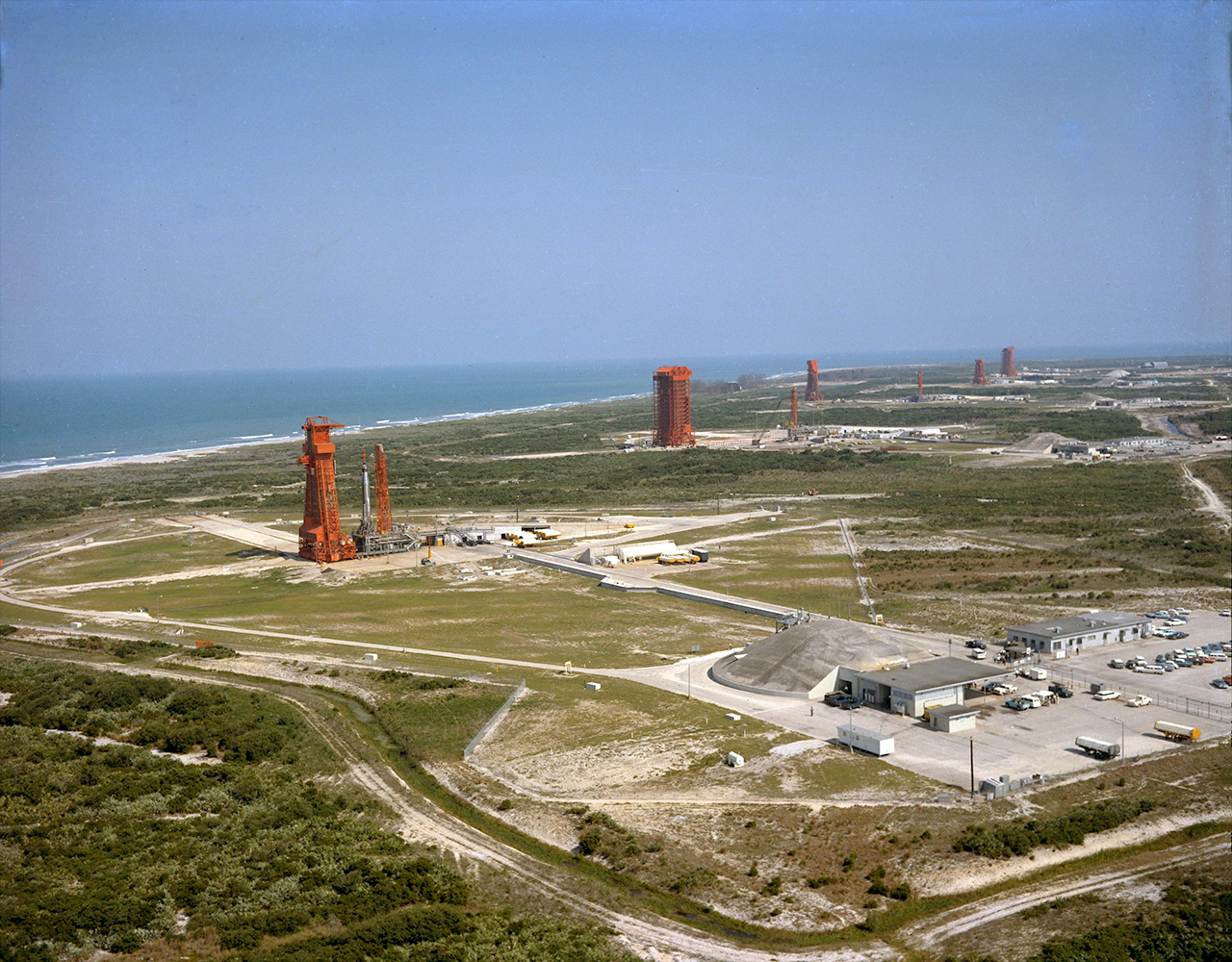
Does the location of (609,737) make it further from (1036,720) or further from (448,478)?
(448,478)

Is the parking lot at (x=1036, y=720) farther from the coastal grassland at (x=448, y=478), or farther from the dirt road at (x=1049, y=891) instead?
the coastal grassland at (x=448, y=478)

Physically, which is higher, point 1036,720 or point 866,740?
point 866,740

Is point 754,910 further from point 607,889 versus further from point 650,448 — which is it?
point 650,448

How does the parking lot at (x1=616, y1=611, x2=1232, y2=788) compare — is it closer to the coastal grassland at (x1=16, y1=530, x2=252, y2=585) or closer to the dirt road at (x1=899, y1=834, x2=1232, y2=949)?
the dirt road at (x1=899, y1=834, x2=1232, y2=949)

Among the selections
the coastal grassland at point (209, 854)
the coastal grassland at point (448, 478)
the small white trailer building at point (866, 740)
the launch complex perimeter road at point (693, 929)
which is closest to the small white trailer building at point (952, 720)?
the small white trailer building at point (866, 740)

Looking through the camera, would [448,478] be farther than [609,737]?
Yes

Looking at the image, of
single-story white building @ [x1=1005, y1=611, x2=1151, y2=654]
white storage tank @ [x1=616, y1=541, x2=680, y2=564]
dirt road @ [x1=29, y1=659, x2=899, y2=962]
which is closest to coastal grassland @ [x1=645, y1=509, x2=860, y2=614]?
white storage tank @ [x1=616, y1=541, x2=680, y2=564]

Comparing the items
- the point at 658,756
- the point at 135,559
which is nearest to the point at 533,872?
the point at 658,756
